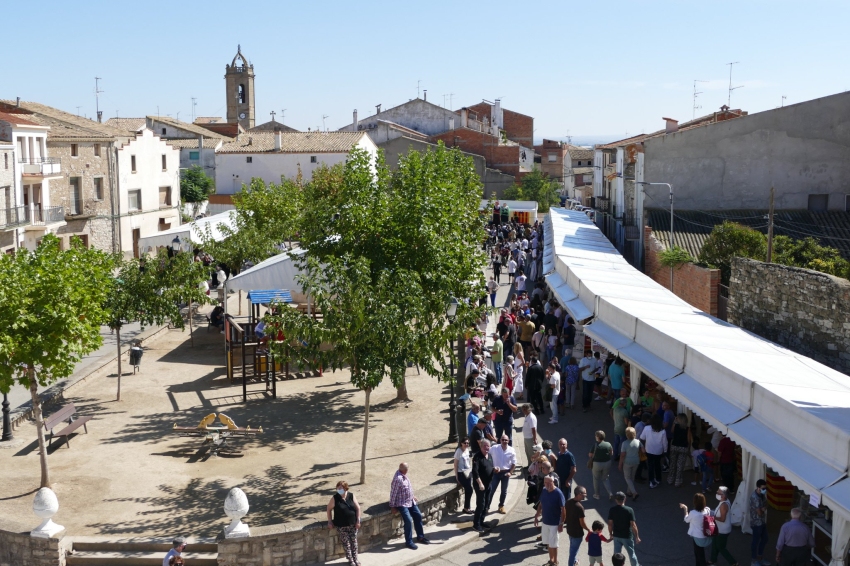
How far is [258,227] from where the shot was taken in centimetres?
3145

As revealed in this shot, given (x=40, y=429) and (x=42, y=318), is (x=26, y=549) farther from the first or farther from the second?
(x=42, y=318)

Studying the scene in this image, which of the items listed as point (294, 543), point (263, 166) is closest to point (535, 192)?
point (263, 166)

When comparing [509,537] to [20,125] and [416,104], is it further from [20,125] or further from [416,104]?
[416,104]

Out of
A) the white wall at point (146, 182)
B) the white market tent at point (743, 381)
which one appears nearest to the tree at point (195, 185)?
the white wall at point (146, 182)

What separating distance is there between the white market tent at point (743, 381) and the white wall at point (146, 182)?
3160 cm

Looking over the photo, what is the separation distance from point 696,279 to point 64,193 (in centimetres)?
3015

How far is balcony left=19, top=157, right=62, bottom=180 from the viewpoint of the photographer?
36625 millimetres

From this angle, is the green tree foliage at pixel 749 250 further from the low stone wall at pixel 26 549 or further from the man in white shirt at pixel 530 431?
the low stone wall at pixel 26 549

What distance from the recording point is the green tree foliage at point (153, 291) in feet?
62.1

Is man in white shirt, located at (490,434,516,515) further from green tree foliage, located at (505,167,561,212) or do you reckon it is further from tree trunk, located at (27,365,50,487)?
green tree foliage, located at (505,167,561,212)

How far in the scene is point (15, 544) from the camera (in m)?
11.4

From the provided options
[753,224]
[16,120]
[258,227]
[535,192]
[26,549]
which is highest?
[16,120]

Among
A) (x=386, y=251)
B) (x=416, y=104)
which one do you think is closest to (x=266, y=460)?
(x=386, y=251)

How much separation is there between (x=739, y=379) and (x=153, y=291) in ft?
42.0
